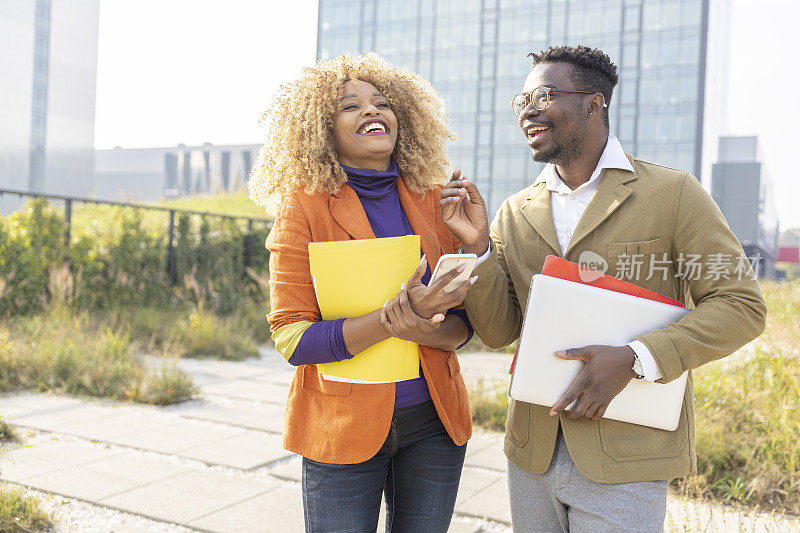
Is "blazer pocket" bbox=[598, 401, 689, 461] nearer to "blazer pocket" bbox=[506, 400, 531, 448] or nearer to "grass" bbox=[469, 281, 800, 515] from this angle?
"blazer pocket" bbox=[506, 400, 531, 448]

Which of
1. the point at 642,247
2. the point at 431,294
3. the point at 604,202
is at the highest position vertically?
the point at 604,202

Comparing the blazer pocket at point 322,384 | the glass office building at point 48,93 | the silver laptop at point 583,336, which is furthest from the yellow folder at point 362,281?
the glass office building at point 48,93

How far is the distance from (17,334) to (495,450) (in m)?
5.55

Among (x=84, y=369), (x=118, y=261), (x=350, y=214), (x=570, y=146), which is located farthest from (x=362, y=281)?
(x=118, y=261)

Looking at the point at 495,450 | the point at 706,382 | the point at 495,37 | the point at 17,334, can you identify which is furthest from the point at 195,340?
the point at 495,37

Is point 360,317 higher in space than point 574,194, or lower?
lower

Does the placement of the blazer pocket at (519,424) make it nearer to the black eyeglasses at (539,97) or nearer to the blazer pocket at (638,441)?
the blazer pocket at (638,441)

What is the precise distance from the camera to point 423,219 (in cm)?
207

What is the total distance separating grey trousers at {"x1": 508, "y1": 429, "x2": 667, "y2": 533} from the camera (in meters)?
1.72

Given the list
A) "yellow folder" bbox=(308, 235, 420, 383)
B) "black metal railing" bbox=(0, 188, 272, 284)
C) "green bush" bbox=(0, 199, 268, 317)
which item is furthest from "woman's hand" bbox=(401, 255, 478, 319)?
"black metal railing" bbox=(0, 188, 272, 284)

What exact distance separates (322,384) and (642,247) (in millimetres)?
955

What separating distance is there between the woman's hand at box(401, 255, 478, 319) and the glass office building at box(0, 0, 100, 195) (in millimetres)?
57387

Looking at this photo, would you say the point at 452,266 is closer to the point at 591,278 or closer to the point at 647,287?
the point at 591,278

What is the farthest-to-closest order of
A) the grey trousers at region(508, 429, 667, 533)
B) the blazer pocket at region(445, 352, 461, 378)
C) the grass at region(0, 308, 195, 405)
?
the grass at region(0, 308, 195, 405) < the blazer pocket at region(445, 352, 461, 378) < the grey trousers at region(508, 429, 667, 533)
